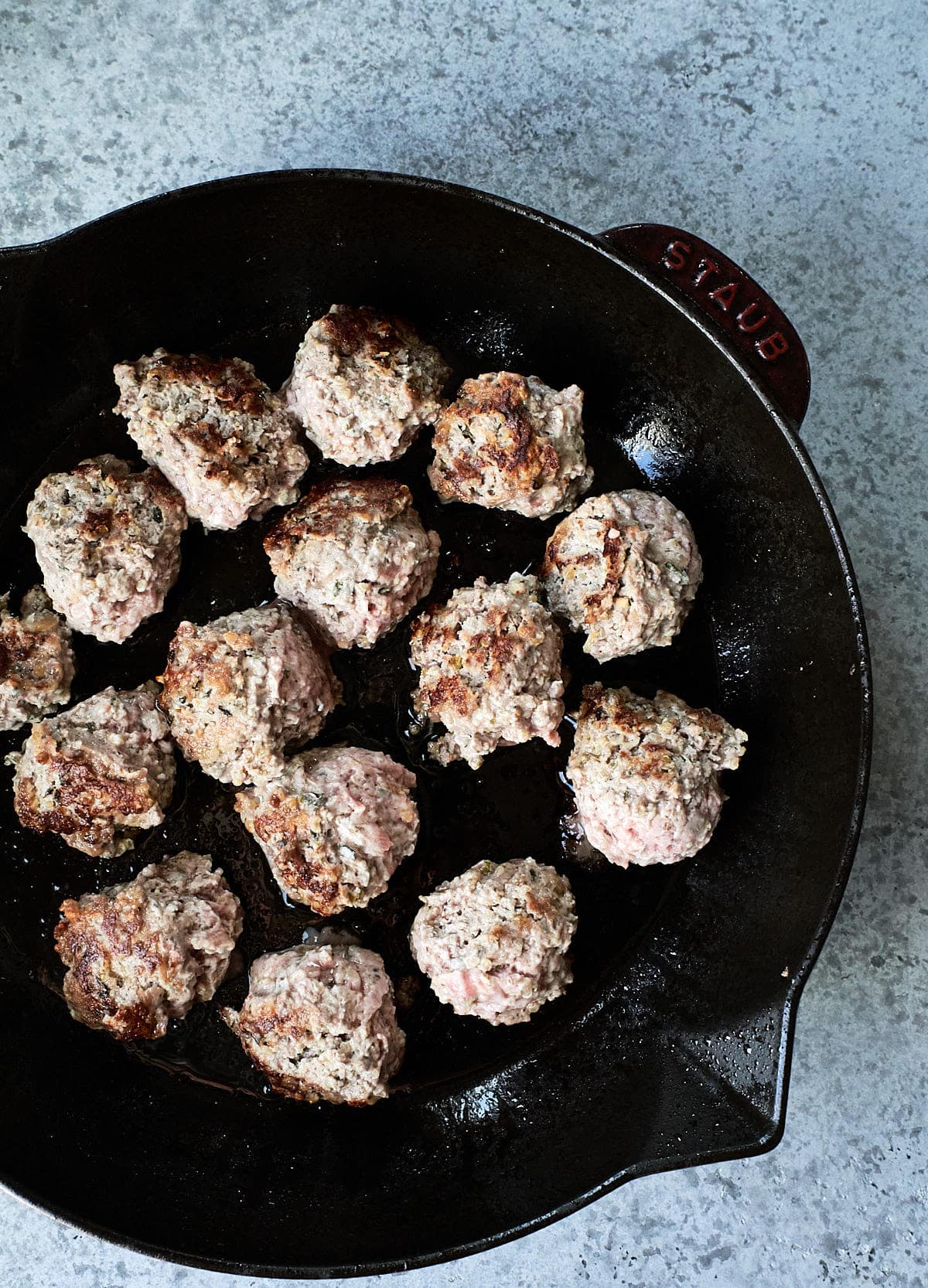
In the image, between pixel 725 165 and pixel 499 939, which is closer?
pixel 499 939

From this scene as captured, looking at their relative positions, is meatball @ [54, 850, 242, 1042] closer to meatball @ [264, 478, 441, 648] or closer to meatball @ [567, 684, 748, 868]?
meatball @ [264, 478, 441, 648]

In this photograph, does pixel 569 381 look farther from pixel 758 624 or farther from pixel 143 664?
pixel 143 664

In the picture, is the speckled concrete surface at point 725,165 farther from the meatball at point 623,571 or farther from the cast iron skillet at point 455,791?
the meatball at point 623,571

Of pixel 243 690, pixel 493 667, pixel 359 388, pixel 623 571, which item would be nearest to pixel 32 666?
pixel 243 690

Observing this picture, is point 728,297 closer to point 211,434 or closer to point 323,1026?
point 211,434

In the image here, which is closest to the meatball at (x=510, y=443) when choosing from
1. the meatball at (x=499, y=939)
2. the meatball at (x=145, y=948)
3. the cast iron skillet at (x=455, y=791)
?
the cast iron skillet at (x=455, y=791)

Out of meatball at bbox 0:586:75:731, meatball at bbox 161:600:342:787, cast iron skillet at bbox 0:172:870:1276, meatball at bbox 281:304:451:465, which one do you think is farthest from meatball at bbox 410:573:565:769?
meatball at bbox 0:586:75:731

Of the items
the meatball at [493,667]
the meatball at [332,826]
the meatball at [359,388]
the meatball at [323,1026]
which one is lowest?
the meatball at [323,1026]
